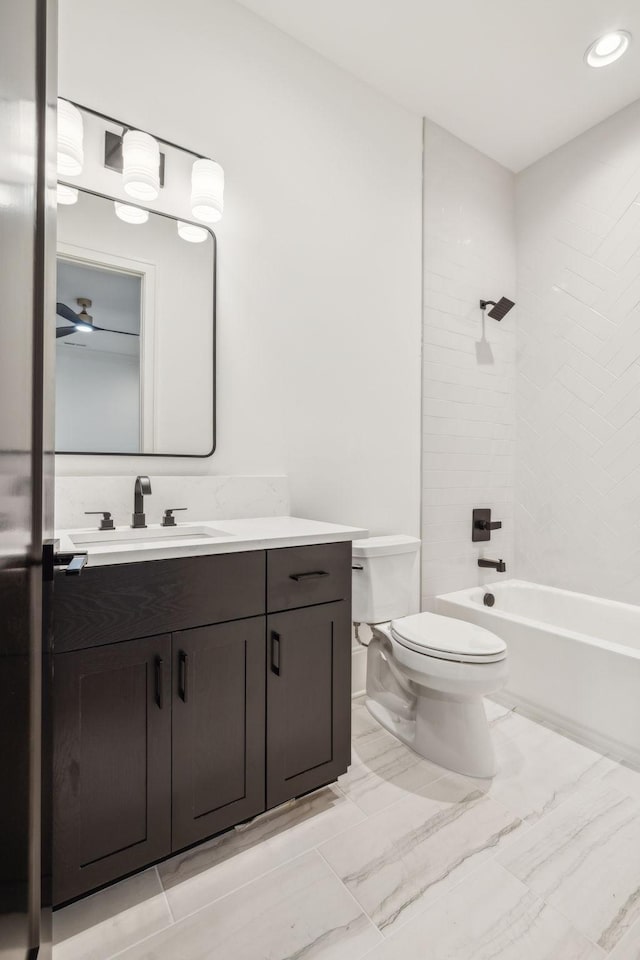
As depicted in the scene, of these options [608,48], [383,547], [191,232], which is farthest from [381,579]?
[608,48]

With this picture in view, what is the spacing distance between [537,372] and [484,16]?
5.58 ft

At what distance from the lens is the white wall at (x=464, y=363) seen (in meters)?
2.58

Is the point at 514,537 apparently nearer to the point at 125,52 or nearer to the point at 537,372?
the point at 537,372

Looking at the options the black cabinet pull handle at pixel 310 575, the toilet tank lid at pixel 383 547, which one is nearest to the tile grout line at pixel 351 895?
the black cabinet pull handle at pixel 310 575

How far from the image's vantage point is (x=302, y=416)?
2125 millimetres

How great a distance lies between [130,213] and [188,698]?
1611mm

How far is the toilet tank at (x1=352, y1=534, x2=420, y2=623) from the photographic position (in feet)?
6.35

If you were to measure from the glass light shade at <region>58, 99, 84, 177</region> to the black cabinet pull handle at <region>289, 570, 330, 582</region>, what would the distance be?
1499 mm

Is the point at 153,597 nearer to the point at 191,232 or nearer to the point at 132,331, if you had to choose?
the point at 132,331

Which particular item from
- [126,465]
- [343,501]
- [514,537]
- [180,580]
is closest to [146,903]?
[180,580]

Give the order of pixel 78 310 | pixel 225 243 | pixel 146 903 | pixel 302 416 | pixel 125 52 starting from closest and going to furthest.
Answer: pixel 146 903 → pixel 78 310 → pixel 125 52 → pixel 225 243 → pixel 302 416

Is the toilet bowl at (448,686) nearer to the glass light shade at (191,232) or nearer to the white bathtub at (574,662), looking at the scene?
the white bathtub at (574,662)

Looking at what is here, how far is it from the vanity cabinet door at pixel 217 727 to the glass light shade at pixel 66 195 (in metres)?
1.44

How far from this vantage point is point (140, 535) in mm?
1534
